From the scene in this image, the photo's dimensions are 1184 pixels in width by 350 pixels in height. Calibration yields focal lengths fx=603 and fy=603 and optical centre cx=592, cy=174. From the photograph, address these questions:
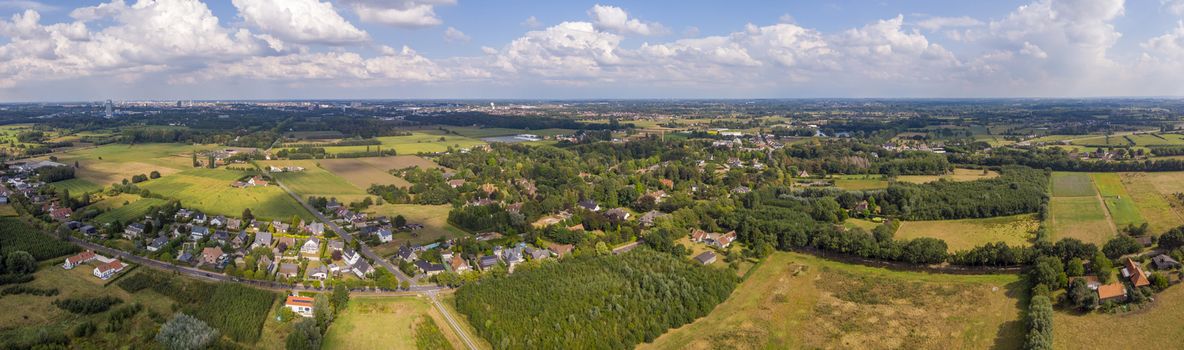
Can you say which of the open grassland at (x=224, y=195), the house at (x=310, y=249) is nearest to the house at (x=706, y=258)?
the house at (x=310, y=249)

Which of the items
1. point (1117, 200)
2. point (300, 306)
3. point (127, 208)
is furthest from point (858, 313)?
point (127, 208)

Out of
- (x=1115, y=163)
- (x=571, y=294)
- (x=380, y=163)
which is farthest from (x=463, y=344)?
(x=1115, y=163)

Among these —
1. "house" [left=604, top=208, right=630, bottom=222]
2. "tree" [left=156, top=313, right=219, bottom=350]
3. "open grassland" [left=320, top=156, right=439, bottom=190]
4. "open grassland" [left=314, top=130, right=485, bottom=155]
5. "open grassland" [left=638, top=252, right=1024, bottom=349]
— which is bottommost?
"open grassland" [left=638, top=252, right=1024, bottom=349]

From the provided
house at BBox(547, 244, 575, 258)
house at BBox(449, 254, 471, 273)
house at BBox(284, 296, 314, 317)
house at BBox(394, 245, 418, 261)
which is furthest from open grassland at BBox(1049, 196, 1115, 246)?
house at BBox(284, 296, 314, 317)

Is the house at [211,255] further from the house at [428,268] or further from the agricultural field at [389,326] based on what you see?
the house at [428,268]

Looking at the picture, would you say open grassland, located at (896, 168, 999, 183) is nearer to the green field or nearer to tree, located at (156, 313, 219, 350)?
tree, located at (156, 313, 219, 350)

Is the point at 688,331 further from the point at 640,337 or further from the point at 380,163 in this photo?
A: the point at 380,163
